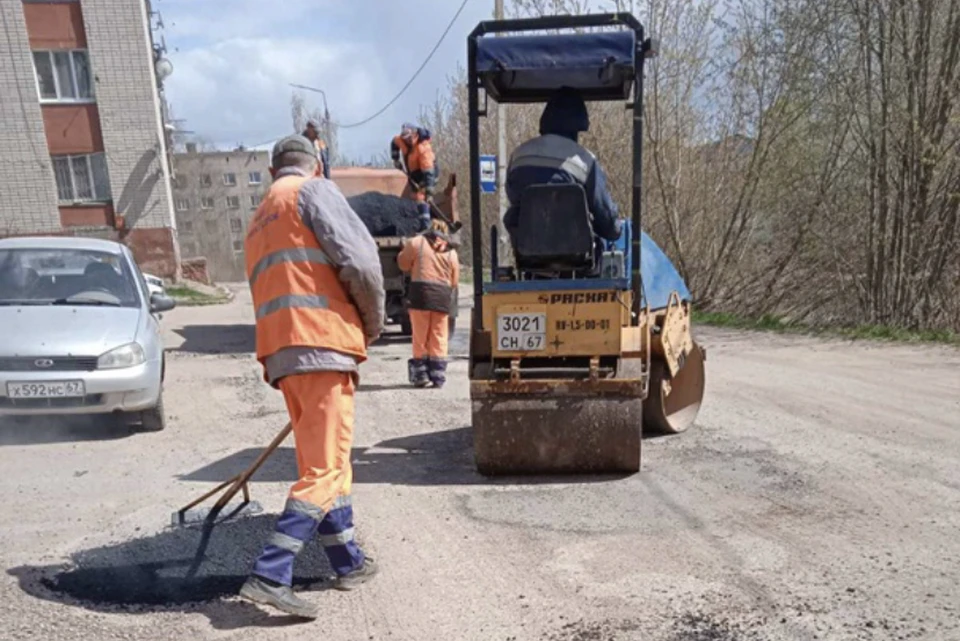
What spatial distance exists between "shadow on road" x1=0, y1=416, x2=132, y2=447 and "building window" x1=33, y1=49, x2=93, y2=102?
16487mm

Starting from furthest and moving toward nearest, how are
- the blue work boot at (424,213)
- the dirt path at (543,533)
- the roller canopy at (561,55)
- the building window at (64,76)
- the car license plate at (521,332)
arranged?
the building window at (64,76) < the blue work boot at (424,213) < the car license plate at (521,332) < the roller canopy at (561,55) < the dirt path at (543,533)

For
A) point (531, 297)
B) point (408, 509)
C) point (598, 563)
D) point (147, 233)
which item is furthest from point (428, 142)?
point (147, 233)

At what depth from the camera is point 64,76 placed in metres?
20.0

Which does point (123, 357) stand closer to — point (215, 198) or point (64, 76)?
point (64, 76)

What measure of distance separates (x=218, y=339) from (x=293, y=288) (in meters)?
9.68

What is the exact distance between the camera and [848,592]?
329 cm

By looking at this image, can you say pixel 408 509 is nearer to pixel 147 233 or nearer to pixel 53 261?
pixel 53 261

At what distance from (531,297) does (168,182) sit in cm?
1938

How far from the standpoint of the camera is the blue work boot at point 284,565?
3.21 metres

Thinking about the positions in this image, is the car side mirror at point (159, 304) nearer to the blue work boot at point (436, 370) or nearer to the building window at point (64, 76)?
the blue work boot at point (436, 370)

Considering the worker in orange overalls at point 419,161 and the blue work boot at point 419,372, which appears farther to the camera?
the worker in orange overalls at point 419,161

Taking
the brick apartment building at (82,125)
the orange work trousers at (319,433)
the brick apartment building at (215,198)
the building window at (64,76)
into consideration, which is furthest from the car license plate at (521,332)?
the brick apartment building at (215,198)

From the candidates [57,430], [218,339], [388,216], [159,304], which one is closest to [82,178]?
[218,339]

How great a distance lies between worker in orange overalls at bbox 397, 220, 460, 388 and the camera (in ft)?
26.0
